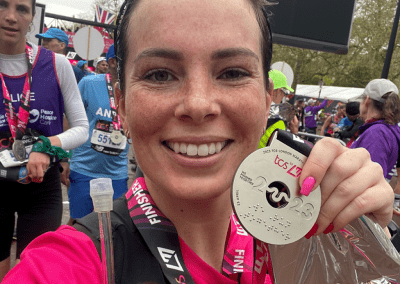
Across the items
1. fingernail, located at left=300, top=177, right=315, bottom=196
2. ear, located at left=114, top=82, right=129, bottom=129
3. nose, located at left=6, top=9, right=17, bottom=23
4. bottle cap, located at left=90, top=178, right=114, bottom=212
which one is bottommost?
bottle cap, located at left=90, top=178, right=114, bottom=212

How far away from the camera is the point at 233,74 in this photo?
106 cm

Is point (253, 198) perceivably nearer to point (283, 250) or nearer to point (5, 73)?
point (283, 250)

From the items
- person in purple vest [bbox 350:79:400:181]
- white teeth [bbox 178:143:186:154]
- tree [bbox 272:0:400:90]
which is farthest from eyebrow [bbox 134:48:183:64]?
tree [bbox 272:0:400:90]

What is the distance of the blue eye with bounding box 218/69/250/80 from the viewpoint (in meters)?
1.05

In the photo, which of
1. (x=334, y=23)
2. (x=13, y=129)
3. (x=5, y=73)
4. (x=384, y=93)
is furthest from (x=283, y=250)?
(x=384, y=93)

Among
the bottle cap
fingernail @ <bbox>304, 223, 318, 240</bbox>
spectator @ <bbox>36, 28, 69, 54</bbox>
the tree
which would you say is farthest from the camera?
the tree

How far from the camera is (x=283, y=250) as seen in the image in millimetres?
962

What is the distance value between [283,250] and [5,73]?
1.98 m

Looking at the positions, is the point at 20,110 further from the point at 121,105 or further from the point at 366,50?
the point at 366,50

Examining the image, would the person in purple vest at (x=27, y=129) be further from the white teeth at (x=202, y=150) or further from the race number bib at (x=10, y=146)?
the white teeth at (x=202, y=150)

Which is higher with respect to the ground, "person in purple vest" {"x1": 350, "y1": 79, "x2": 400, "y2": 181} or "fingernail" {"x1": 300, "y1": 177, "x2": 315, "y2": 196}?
"fingernail" {"x1": 300, "y1": 177, "x2": 315, "y2": 196}

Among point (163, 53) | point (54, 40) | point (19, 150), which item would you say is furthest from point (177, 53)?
point (54, 40)

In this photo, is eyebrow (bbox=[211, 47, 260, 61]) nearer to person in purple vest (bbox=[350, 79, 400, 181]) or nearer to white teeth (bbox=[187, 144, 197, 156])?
white teeth (bbox=[187, 144, 197, 156])

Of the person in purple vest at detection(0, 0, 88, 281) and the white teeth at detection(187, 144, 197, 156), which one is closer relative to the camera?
the white teeth at detection(187, 144, 197, 156)
